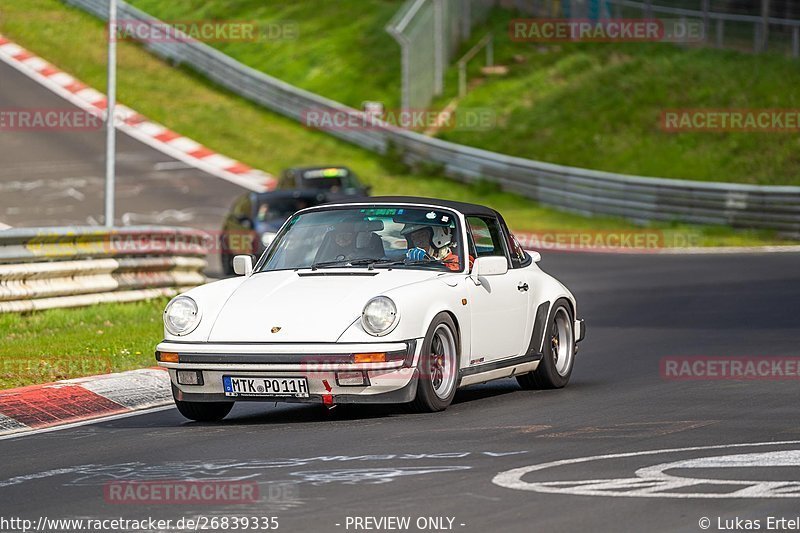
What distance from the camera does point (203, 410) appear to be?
10.4m

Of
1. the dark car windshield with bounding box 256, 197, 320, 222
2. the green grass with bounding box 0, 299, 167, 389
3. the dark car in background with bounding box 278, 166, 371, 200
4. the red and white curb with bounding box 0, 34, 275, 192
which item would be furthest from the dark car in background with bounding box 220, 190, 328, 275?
the red and white curb with bounding box 0, 34, 275, 192

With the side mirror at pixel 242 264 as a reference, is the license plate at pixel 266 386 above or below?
below

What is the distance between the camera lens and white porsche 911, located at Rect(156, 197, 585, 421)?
32.2ft

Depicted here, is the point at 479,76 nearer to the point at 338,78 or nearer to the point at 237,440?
the point at 338,78

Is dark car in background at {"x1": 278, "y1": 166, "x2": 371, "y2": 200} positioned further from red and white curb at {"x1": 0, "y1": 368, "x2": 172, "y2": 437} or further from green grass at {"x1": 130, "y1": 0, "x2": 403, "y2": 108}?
red and white curb at {"x1": 0, "y1": 368, "x2": 172, "y2": 437}

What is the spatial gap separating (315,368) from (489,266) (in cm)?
170

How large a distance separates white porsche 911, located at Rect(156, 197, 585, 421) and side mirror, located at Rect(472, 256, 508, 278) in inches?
0.4

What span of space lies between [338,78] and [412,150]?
8.31 metres

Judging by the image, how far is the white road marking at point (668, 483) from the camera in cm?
717

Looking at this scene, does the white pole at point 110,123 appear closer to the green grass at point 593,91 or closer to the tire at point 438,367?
the tire at point 438,367

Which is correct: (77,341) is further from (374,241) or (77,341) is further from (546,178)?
(546,178)

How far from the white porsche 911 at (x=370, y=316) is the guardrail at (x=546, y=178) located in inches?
787

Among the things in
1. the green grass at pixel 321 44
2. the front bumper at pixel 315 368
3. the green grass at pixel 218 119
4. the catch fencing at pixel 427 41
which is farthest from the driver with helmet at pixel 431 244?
the green grass at pixel 321 44

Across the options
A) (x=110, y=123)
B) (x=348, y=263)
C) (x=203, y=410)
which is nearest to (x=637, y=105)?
(x=110, y=123)
